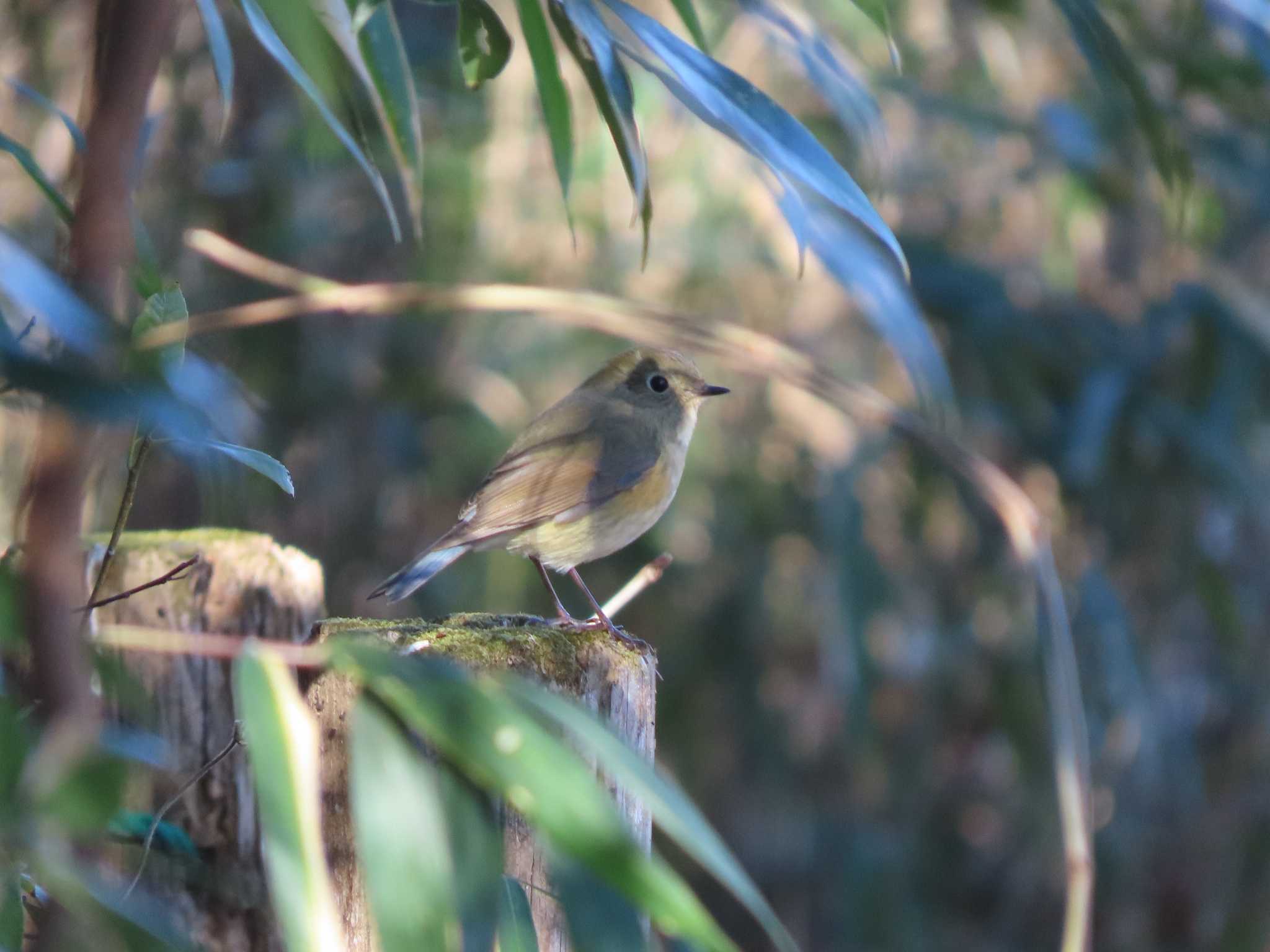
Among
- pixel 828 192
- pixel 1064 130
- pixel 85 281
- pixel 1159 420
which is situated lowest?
pixel 1159 420

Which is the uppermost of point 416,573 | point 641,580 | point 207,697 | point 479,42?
point 479,42

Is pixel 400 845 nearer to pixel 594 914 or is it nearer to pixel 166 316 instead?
pixel 594 914

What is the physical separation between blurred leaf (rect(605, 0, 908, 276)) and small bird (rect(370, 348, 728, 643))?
4.18 feet

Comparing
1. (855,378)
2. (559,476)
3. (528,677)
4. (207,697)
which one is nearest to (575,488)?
(559,476)

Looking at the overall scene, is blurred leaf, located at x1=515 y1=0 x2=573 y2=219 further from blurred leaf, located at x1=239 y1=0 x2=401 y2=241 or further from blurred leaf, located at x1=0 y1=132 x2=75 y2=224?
blurred leaf, located at x1=0 y1=132 x2=75 y2=224

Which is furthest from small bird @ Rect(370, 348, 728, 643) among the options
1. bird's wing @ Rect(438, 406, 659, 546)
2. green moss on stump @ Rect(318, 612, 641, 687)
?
green moss on stump @ Rect(318, 612, 641, 687)

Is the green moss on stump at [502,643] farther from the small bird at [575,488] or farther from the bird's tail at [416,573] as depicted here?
the small bird at [575,488]

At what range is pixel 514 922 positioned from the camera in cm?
129

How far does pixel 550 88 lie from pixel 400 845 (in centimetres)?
113

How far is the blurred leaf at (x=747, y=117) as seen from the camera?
1646 mm

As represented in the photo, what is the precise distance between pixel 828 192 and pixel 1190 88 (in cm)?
327

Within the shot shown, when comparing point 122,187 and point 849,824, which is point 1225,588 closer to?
point 849,824

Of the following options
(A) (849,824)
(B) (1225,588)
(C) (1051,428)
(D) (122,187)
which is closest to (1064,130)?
(C) (1051,428)

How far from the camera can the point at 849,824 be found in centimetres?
599
